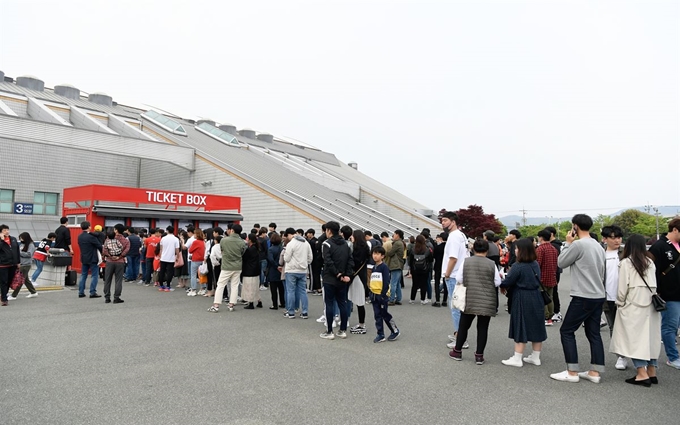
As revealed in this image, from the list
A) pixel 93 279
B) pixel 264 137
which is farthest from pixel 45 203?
pixel 264 137

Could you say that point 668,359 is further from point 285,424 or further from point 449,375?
point 285,424

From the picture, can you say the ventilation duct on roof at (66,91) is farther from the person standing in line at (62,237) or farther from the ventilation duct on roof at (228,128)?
the person standing in line at (62,237)

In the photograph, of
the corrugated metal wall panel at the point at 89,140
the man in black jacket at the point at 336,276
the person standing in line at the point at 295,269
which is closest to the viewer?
the man in black jacket at the point at 336,276

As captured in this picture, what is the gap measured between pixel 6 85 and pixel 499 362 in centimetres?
3907

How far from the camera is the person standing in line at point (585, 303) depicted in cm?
479

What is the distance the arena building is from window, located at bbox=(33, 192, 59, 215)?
5 cm

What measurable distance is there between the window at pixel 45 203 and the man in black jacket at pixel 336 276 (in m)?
21.3

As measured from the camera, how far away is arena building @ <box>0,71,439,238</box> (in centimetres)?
1931

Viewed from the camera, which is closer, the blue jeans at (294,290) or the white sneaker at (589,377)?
the white sneaker at (589,377)

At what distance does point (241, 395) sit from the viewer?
161 inches

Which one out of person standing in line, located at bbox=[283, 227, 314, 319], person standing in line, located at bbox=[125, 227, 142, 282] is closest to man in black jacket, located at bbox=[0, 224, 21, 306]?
person standing in line, located at bbox=[125, 227, 142, 282]

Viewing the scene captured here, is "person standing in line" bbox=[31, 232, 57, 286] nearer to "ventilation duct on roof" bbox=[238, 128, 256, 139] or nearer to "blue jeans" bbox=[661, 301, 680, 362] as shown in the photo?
"blue jeans" bbox=[661, 301, 680, 362]

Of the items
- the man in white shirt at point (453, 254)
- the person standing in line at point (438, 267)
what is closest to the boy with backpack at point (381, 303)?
the man in white shirt at point (453, 254)

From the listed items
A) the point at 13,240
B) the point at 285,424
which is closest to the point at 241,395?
the point at 285,424
